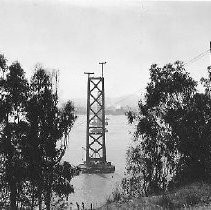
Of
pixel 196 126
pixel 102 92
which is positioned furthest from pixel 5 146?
pixel 102 92

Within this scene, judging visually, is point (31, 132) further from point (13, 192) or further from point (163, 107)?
point (163, 107)

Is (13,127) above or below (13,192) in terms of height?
above

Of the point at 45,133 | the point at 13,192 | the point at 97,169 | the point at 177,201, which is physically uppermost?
the point at 45,133

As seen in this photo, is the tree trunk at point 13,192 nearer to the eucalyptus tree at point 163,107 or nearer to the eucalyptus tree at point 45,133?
the eucalyptus tree at point 45,133

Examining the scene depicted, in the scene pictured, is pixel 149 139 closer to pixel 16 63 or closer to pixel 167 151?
pixel 167 151

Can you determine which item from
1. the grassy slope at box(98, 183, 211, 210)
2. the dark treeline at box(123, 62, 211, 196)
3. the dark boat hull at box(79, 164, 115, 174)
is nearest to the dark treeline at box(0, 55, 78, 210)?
the grassy slope at box(98, 183, 211, 210)

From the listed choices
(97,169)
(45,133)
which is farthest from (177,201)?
(97,169)

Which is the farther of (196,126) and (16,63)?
(196,126)

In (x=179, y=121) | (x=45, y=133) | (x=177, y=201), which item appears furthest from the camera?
(x=179, y=121)

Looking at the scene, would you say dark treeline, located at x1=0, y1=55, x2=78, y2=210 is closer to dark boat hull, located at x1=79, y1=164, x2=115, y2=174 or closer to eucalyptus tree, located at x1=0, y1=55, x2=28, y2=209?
eucalyptus tree, located at x1=0, y1=55, x2=28, y2=209
